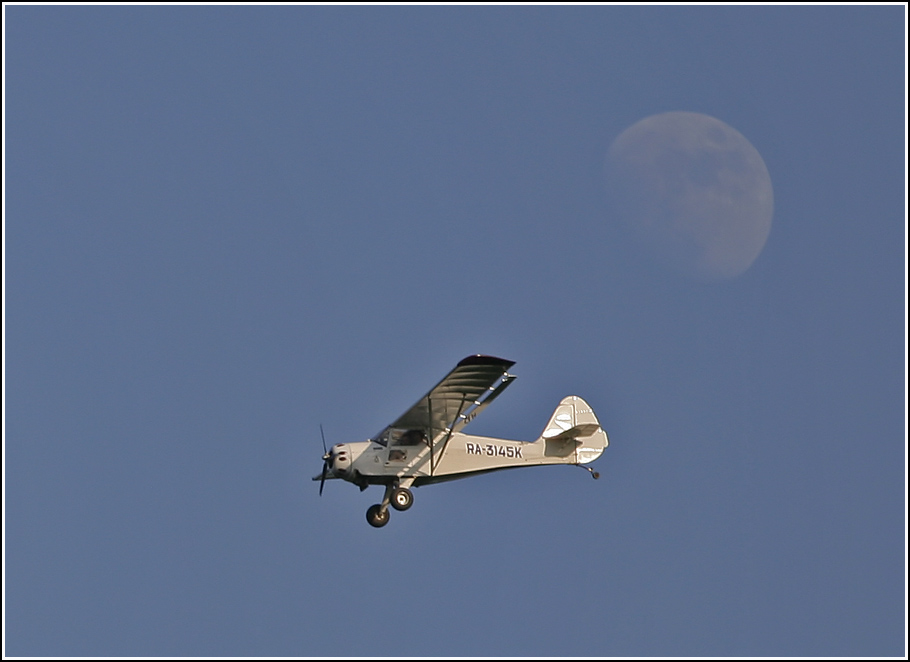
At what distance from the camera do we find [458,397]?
107 feet

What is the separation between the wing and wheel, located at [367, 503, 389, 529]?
1.75 metres

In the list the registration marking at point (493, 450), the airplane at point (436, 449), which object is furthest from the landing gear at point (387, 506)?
the registration marking at point (493, 450)

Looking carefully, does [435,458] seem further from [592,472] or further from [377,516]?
[592,472]

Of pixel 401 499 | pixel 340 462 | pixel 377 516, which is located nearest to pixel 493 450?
pixel 401 499

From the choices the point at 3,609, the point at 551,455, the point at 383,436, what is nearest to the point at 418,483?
the point at 383,436

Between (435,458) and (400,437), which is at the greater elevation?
(400,437)

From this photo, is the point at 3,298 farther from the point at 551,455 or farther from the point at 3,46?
the point at 551,455

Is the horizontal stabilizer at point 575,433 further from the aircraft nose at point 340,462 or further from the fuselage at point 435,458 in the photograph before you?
the aircraft nose at point 340,462

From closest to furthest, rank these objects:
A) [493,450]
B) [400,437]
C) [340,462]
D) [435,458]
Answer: [340,462], [400,437], [435,458], [493,450]

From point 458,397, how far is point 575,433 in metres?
4.24

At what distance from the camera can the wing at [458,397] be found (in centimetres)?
3109

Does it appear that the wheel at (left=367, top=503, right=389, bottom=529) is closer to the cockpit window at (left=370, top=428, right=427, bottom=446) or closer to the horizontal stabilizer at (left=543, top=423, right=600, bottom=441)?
the cockpit window at (left=370, top=428, right=427, bottom=446)

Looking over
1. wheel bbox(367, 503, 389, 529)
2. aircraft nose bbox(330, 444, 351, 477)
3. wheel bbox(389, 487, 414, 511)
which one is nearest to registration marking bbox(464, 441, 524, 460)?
wheel bbox(389, 487, 414, 511)

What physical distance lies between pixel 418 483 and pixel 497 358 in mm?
4627
